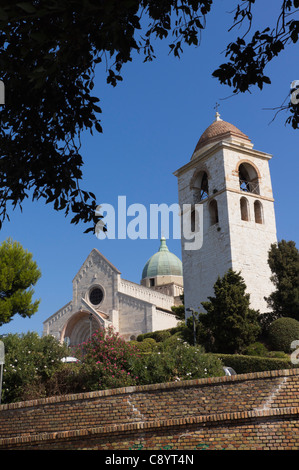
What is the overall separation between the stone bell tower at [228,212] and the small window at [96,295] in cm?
1495

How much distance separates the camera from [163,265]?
55.1m

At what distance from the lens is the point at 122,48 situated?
369cm

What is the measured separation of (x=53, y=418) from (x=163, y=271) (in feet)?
147

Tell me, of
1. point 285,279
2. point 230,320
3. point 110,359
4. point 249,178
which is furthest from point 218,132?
point 110,359

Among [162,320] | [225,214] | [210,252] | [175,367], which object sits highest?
[225,214]

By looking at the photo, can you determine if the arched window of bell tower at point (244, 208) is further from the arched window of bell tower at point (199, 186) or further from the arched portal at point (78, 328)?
the arched portal at point (78, 328)

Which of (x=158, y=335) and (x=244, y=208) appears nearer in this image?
(x=244, y=208)

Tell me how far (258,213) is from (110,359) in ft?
60.7

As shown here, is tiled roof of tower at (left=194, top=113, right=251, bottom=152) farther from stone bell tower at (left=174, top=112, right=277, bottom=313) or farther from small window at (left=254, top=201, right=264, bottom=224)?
small window at (left=254, top=201, right=264, bottom=224)

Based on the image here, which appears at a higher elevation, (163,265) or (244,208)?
(163,265)

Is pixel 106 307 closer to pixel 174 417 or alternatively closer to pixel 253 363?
pixel 253 363

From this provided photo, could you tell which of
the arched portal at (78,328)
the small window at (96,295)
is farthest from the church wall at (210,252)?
the arched portal at (78,328)
